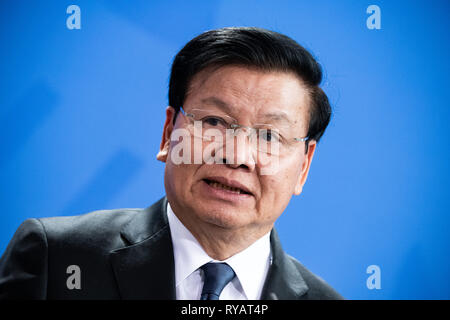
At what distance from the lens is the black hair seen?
1618 millimetres

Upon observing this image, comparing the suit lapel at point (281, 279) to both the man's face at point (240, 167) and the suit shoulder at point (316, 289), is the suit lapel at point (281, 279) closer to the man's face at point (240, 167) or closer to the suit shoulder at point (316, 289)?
the suit shoulder at point (316, 289)

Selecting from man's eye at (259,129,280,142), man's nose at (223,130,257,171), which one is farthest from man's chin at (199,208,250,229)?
man's eye at (259,129,280,142)

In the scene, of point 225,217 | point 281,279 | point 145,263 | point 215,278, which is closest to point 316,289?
point 281,279

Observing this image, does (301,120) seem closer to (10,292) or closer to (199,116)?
(199,116)

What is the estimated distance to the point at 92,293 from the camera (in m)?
1.57

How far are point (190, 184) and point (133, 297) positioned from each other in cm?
41

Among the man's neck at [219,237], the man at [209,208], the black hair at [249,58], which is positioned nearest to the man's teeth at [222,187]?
the man at [209,208]

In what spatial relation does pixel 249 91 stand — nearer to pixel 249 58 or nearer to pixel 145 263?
pixel 249 58

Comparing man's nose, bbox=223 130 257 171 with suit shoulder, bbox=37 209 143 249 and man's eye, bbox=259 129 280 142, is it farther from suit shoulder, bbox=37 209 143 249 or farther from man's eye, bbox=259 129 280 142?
suit shoulder, bbox=37 209 143 249

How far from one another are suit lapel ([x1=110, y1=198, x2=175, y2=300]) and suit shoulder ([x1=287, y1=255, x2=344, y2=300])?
0.54m

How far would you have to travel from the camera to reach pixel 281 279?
173 centimetres

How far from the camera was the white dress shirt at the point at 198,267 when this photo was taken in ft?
5.32

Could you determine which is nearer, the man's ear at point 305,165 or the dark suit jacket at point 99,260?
the dark suit jacket at point 99,260
